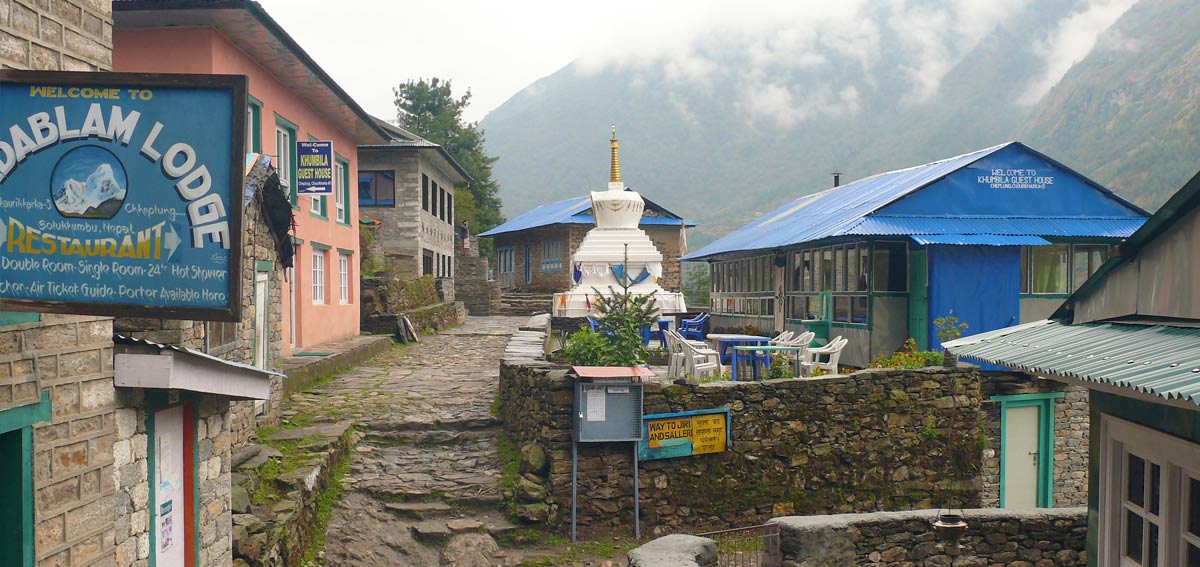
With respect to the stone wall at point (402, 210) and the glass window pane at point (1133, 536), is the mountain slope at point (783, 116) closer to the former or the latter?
the stone wall at point (402, 210)

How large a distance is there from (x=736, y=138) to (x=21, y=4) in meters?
150

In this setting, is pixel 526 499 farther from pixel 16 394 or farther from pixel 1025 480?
pixel 1025 480

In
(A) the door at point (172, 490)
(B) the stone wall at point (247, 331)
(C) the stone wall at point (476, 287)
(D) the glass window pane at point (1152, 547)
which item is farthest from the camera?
(C) the stone wall at point (476, 287)

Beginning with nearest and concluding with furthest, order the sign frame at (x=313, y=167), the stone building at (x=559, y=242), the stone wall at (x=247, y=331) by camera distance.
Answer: the stone wall at (x=247, y=331)
the sign frame at (x=313, y=167)
the stone building at (x=559, y=242)

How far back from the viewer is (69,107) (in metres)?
4.15

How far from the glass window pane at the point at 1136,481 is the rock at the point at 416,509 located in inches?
259

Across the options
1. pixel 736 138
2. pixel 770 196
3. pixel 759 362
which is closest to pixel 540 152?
pixel 736 138

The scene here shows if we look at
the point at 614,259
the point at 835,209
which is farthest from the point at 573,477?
the point at 614,259

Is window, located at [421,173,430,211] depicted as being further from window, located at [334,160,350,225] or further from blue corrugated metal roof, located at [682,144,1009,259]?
blue corrugated metal roof, located at [682,144,1009,259]

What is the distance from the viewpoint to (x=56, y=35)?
450 centimetres

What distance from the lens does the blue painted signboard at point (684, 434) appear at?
1049 centimetres

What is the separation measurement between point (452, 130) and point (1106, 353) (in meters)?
51.5

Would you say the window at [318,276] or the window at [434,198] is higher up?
the window at [434,198]

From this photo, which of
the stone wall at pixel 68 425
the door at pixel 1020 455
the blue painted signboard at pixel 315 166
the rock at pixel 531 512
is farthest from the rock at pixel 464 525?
the door at pixel 1020 455
